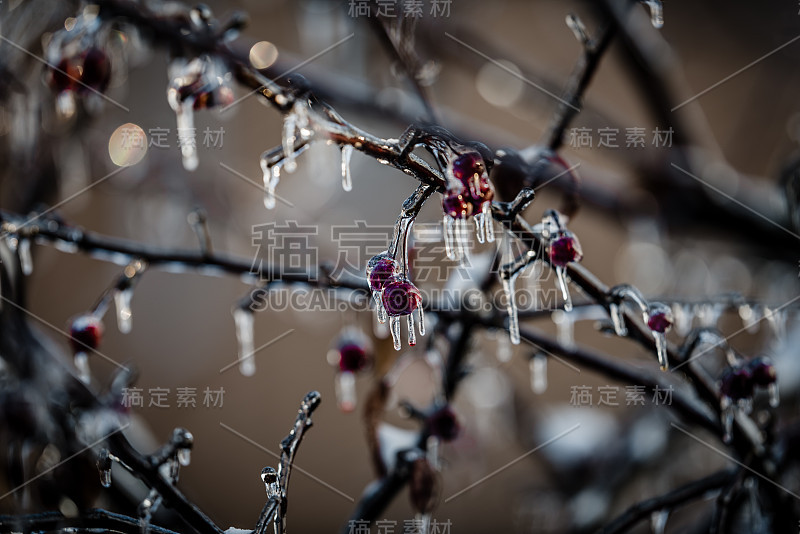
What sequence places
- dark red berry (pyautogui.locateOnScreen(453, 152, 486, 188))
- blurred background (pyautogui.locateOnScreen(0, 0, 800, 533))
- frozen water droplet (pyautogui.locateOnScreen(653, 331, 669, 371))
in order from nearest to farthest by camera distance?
1. dark red berry (pyautogui.locateOnScreen(453, 152, 486, 188))
2. frozen water droplet (pyautogui.locateOnScreen(653, 331, 669, 371))
3. blurred background (pyautogui.locateOnScreen(0, 0, 800, 533))

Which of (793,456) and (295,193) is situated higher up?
(295,193)

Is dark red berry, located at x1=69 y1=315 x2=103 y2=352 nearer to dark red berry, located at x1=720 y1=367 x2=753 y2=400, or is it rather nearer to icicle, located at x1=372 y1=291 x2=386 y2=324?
icicle, located at x1=372 y1=291 x2=386 y2=324

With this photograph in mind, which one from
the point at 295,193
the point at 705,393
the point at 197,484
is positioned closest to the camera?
the point at 705,393

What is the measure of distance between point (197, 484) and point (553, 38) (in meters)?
2.40

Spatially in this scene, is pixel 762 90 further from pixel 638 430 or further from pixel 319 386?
pixel 319 386

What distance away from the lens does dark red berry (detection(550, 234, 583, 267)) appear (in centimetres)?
39

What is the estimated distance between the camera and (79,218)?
2.49m

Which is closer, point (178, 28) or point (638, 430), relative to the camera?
point (178, 28)

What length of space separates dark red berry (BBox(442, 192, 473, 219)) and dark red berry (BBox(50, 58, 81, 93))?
377mm

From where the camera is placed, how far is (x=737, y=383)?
467 millimetres

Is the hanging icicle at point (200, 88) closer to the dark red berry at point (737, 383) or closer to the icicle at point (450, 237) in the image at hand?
the icicle at point (450, 237)

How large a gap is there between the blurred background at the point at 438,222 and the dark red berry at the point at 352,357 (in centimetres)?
2

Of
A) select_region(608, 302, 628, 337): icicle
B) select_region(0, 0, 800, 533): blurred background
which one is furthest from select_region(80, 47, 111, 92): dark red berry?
select_region(608, 302, 628, 337): icicle

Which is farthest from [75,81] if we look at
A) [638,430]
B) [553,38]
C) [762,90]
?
[553,38]
